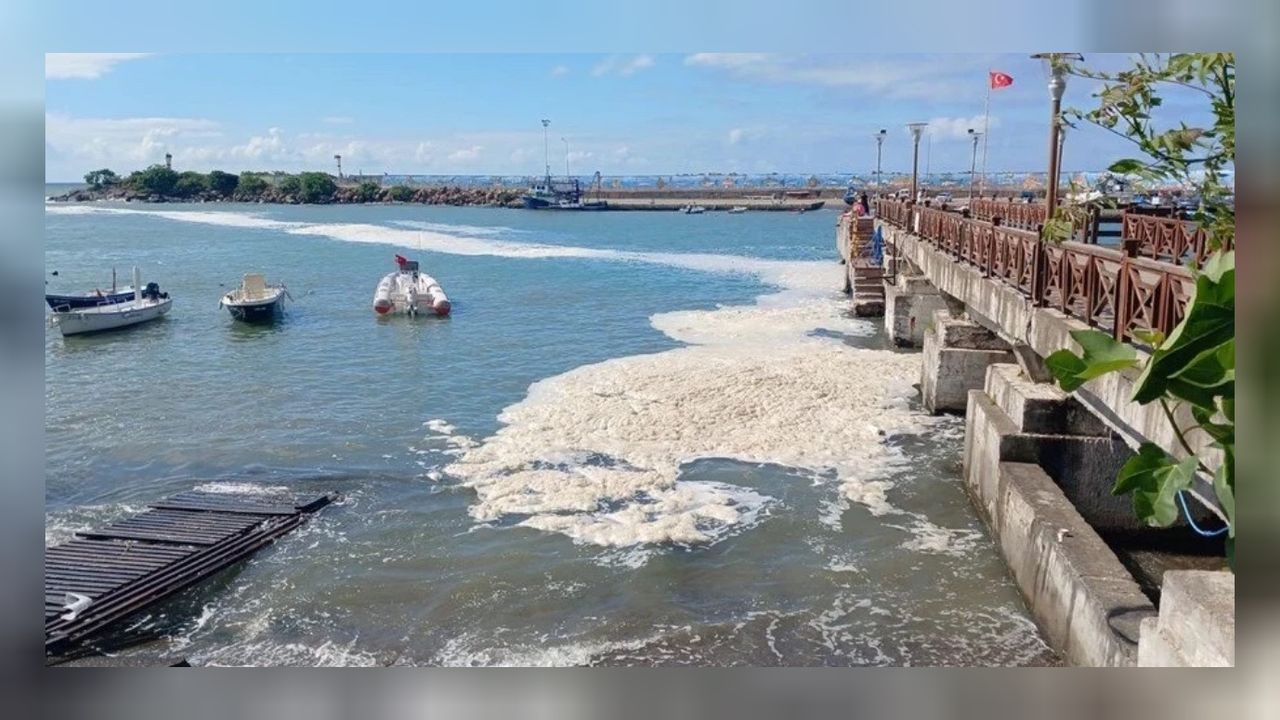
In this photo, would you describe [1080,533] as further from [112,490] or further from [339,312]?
[339,312]

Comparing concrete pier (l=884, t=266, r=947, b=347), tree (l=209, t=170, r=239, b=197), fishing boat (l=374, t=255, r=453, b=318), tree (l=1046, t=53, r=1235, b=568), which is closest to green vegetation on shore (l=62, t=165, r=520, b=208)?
tree (l=209, t=170, r=239, b=197)

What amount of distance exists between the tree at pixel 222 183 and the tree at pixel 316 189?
10.3 metres

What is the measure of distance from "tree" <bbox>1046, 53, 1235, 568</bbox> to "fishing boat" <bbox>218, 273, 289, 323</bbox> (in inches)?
1131

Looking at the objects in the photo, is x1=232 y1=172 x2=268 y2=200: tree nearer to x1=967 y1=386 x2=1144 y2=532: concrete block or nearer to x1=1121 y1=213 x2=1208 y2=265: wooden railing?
x1=1121 y1=213 x2=1208 y2=265: wooden railing

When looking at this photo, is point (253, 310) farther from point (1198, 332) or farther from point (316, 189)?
point (316, 189)

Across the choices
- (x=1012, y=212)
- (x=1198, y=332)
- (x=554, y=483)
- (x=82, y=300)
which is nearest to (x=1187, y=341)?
(x=1198, y=332)

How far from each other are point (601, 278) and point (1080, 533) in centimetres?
3592

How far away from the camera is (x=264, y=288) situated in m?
32.7

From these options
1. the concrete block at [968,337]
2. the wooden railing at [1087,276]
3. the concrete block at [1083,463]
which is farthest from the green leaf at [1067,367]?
the concrete block at [968,337]

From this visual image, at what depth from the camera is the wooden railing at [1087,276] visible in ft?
24.1

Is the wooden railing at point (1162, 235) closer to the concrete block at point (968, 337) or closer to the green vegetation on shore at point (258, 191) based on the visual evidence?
the concrete block at point (968, 337)

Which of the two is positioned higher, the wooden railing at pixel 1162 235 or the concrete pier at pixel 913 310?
the wooden railing at pixel 1162 235
